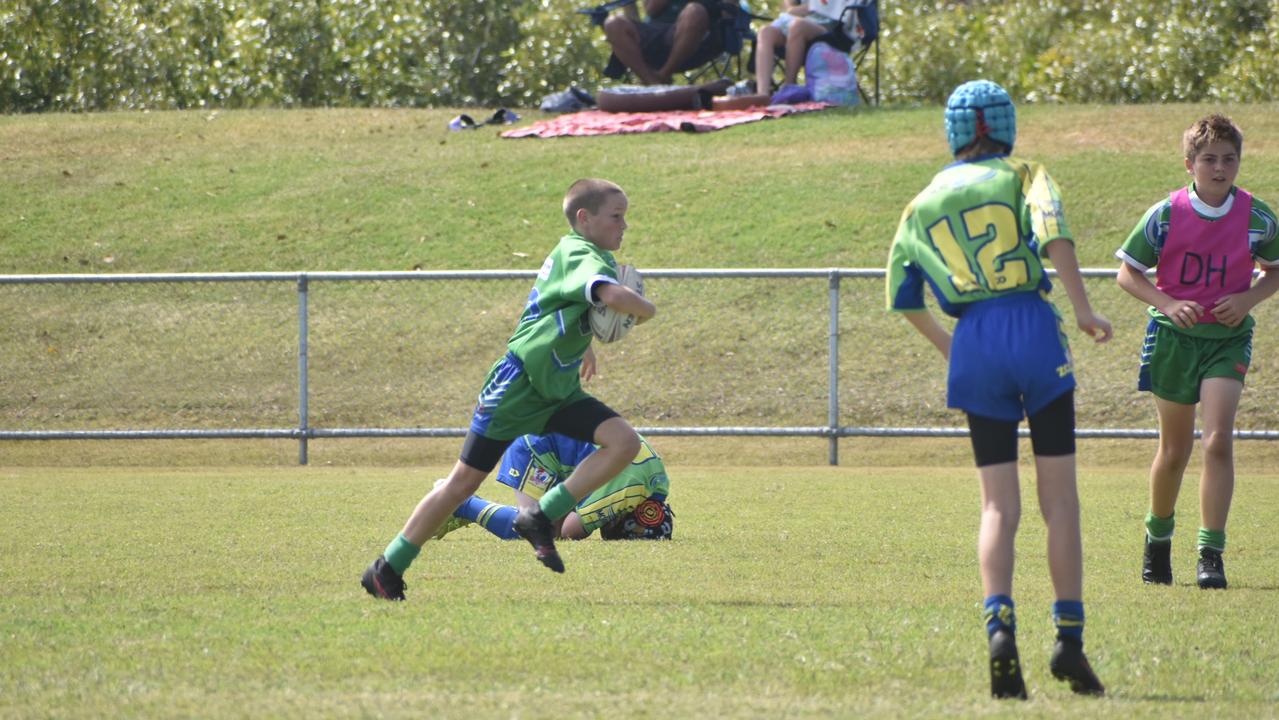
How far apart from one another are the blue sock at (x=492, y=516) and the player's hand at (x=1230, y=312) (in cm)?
311

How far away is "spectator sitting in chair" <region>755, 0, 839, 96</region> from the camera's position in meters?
22.4

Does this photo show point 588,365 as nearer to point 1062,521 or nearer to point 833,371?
point 1062,521

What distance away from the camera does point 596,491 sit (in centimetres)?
816

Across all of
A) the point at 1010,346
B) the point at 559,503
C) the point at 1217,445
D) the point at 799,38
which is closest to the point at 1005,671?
the point at 1010,346

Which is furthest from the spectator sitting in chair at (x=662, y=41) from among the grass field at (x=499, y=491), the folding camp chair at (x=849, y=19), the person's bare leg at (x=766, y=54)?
the grass field at (x=499, y=491)

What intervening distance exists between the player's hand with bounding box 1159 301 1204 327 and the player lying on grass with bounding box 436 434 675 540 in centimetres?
275

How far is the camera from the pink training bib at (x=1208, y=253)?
261 inches

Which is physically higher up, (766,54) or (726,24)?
(726,24)

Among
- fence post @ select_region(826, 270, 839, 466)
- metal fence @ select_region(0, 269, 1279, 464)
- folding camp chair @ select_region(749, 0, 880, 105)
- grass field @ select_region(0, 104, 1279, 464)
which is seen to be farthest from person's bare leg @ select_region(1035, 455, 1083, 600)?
folding camp chair @ select_region(749, 0, 880, 105)

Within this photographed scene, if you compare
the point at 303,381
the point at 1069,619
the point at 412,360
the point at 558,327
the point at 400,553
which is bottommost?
the point at 412,360

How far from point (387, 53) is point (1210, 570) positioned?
26.1 metres

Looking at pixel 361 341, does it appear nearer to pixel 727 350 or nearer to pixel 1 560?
pixel 727 350

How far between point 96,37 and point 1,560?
80.5 ft

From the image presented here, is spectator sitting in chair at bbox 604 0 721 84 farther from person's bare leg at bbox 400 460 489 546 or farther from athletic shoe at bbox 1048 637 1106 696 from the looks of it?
athletic shoe at bbox 1048 637 1106 696
